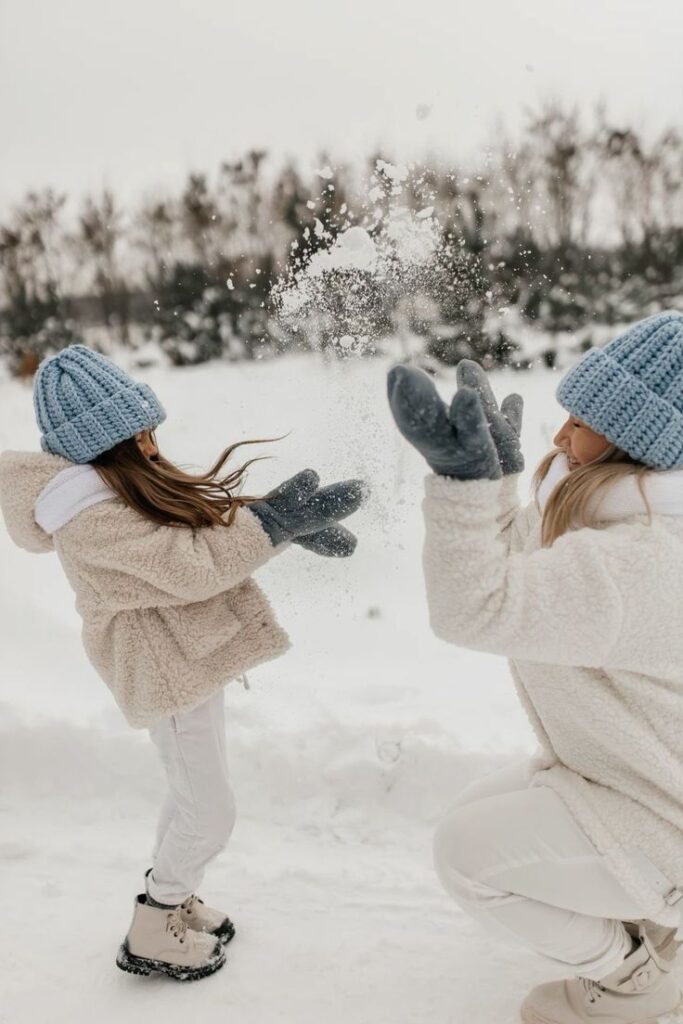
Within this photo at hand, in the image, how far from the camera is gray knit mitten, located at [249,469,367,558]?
219 cm

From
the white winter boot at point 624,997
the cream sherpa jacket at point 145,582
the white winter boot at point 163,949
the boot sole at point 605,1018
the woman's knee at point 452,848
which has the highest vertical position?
the cream sherpa jacket at point 145,582

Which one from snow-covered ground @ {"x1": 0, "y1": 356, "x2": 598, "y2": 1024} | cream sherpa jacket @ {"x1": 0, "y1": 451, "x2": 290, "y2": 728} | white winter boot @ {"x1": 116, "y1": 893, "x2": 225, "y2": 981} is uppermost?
cream sherpa jacket @ {"x1": 0, "y1": 451, "x2": 290, "y2": 728}

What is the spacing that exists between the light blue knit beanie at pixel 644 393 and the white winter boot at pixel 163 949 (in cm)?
162

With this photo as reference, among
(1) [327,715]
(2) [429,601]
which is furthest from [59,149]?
(2) [429,601]

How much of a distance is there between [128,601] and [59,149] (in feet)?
16.7

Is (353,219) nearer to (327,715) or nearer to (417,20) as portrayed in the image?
(417,20)

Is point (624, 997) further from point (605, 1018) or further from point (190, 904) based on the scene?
point (190, 904)

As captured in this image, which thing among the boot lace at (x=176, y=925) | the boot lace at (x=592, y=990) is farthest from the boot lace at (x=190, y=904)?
the boot lace at (x=592, y=990)

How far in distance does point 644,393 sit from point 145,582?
1167mm

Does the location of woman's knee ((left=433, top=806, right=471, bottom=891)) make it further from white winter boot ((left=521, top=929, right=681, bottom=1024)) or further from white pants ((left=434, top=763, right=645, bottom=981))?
white winter boot ((left=521, top=929, right=681, bottom=1024))

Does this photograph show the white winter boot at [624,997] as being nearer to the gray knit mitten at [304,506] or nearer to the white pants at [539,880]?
the white pants at [539,880]

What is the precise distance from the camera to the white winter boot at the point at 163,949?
2.36 metres

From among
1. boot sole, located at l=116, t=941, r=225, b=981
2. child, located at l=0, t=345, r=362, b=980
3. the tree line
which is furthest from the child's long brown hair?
the tree line

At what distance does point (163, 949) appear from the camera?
236cm
